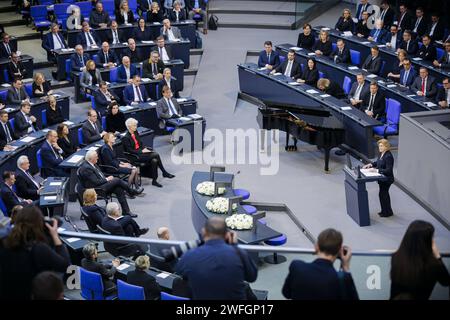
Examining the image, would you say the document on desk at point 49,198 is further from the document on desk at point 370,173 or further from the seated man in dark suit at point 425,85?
the seated man in dark suit at point 425,85

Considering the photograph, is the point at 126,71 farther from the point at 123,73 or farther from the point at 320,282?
the point at 320,282

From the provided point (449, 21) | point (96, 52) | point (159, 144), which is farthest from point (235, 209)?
point (449, 21)

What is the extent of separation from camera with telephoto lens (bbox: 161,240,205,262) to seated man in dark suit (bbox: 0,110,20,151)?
9.08 metres

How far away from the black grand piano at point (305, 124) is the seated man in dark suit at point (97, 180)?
3717 millimetres

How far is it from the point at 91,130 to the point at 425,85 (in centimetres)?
703

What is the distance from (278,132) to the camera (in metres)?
17.6

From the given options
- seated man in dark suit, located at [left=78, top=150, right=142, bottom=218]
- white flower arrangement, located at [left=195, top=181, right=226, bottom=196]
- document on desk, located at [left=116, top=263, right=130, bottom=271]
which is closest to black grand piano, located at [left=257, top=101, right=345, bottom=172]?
white flower arrangement, located at [left=195, top=181, right=226, bottom=196]

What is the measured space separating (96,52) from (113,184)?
7152 mm

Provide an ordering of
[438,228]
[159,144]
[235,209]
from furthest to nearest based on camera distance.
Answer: [159,144] < [438,228] < [235,209]

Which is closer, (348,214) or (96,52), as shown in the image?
(348,214)

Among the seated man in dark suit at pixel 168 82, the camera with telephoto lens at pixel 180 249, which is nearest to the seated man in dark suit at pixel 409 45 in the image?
the seated man in dark suit at pixel 168 82

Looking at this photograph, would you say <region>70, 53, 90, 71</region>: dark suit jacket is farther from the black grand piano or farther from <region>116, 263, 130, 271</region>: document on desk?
<region>116, 263, 130, 271</region>: document on desk

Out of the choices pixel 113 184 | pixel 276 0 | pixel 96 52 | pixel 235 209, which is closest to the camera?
pixel 235 209
